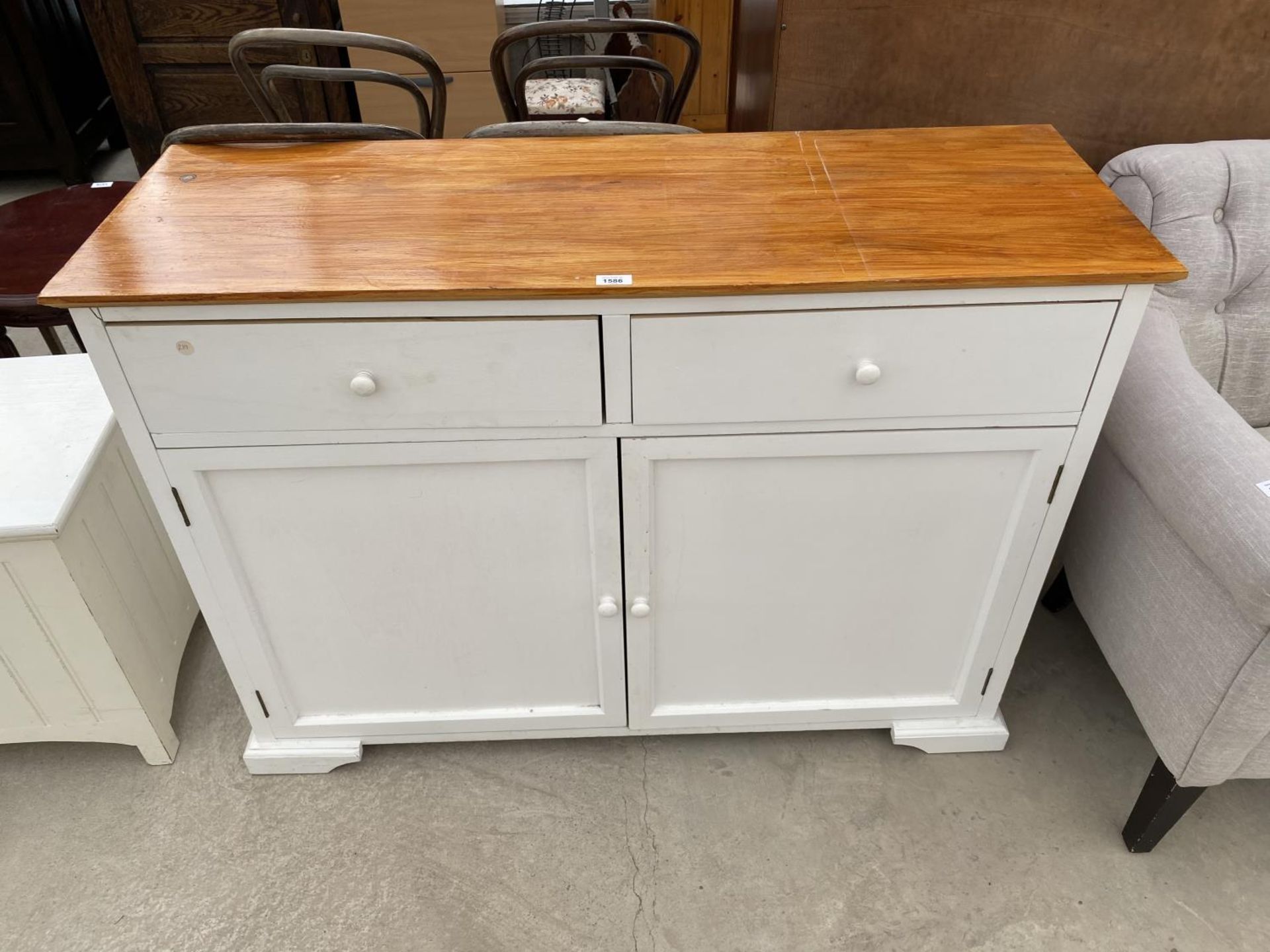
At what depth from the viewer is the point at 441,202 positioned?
1.10 meters

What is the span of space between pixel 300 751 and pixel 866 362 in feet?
3.36

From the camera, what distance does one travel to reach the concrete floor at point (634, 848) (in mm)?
1254

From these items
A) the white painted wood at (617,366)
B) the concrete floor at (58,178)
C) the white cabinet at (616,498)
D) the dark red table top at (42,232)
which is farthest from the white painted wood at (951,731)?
the concrete floor at (58,178)

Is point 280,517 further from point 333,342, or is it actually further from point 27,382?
point 27,382

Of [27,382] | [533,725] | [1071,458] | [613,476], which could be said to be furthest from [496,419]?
[27,382]

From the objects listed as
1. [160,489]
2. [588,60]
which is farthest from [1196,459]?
[160,489]

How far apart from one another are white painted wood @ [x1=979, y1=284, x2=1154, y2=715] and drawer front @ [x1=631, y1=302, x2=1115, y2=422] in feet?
0.06

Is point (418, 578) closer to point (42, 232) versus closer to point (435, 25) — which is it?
point (42, 232)

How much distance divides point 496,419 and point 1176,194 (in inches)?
41.3

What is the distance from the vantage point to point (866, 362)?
3.33 ft

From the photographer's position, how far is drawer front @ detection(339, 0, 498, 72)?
2713mm

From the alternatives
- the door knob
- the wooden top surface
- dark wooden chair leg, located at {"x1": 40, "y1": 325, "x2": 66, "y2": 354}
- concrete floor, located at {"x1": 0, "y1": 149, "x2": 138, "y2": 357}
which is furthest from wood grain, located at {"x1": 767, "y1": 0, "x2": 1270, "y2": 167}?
concrete floor, located at {"x1": 0, "y1": 149, "x2": 138, "y2": 357}

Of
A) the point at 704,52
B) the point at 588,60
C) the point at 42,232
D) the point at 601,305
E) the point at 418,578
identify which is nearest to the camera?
the point at 601,305

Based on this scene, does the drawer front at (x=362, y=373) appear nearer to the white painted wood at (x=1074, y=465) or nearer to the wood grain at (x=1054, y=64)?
the white painted wood at (x=1074, y=465)
